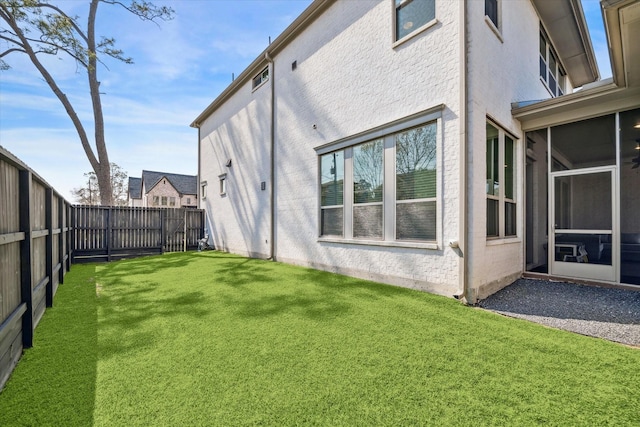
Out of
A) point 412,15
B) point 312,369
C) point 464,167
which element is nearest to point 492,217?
point 464,167

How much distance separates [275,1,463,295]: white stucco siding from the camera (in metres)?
4.61

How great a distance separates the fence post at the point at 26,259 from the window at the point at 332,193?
516 cm

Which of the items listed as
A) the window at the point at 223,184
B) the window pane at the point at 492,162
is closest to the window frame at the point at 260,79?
the window at the point at 223,184

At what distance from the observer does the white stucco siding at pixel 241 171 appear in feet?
31.4

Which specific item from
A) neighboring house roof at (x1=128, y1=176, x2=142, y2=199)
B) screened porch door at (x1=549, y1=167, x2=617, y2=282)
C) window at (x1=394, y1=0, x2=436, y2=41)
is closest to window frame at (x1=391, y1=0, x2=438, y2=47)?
window at (x1=394, y1=0, x2=436, y2=41)

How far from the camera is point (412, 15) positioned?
5285 millimetres

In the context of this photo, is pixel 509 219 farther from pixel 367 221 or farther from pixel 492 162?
pixel 367 221

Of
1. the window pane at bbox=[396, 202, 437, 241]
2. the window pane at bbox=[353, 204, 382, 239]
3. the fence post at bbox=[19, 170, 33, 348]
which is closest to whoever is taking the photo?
the fence post at bbox=[19, 170, 33, 348]

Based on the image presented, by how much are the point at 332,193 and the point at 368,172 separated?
3.98 feet

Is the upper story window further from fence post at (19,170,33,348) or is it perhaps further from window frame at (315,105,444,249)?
fence post at (19,170,33,348)

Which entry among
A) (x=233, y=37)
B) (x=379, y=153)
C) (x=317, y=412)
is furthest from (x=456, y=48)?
(x=233, y=37)

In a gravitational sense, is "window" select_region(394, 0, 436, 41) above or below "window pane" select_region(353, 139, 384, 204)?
above

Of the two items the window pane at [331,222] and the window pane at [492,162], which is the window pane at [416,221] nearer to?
the window pane at [492,162]

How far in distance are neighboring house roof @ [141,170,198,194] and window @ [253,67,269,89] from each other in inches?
1150
